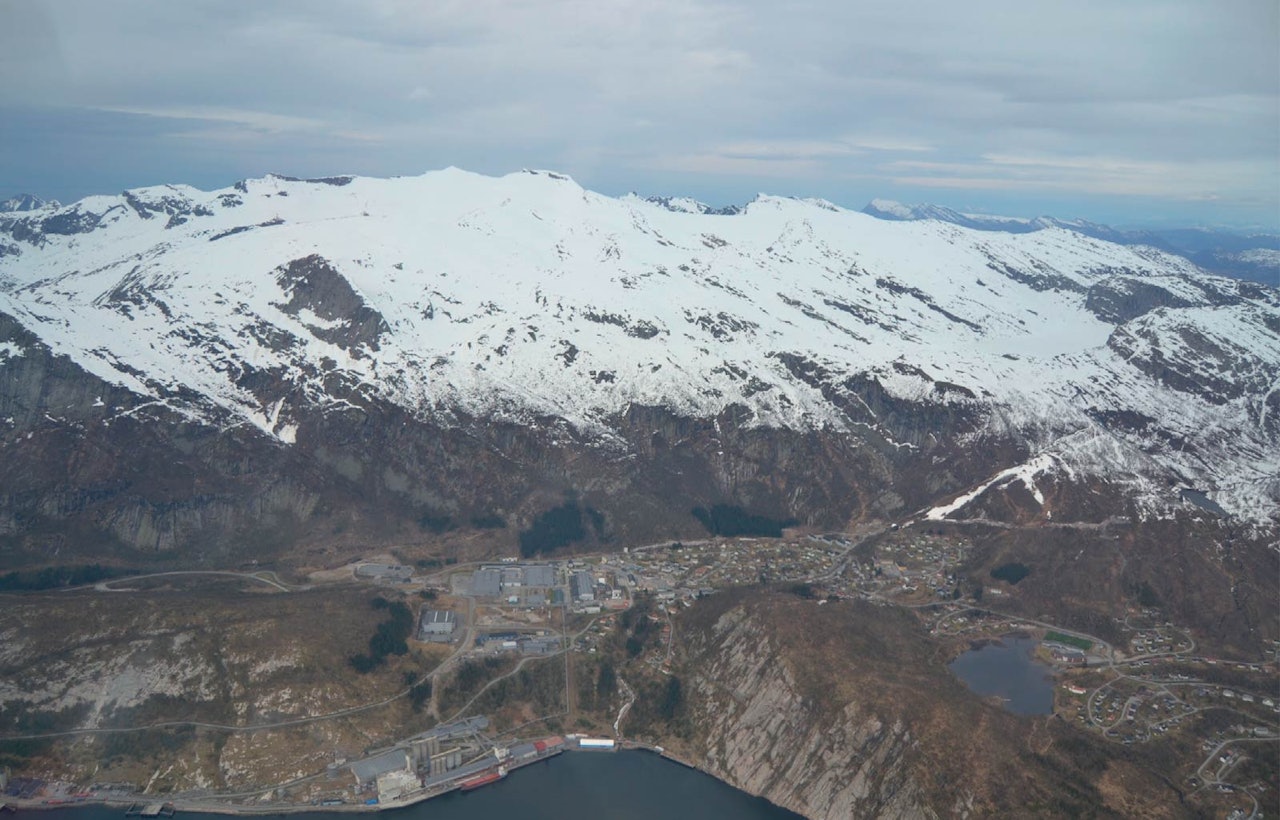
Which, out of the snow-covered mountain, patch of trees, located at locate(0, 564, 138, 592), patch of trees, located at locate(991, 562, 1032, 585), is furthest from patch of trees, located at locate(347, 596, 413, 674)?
patch of trees, located at locate(991, 562, 1032, 585)

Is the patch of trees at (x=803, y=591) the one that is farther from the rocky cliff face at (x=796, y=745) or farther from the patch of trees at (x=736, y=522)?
the patch of trees at (x=736, y=522)

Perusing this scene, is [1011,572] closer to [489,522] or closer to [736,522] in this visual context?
[736,522]

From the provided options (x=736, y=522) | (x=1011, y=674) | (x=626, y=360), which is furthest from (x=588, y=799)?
(x=626, y=360)

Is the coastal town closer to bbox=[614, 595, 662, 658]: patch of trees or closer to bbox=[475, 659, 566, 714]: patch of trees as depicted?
bbox=[614, 595, 662, 658]: patch of trees

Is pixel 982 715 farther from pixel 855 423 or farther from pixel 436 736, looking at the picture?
pixel 855 423

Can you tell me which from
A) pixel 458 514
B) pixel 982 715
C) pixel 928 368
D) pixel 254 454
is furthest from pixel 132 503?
pixel 928 368

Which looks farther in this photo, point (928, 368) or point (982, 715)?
point (928, 368)
